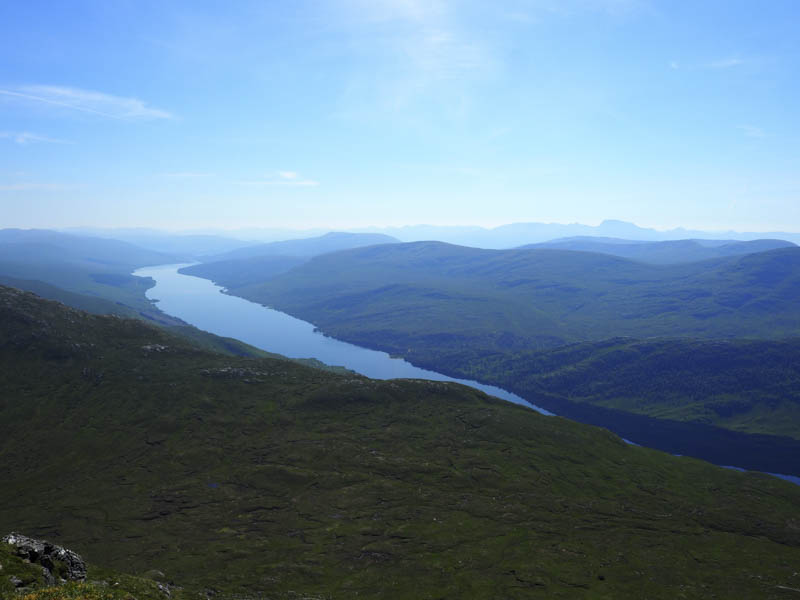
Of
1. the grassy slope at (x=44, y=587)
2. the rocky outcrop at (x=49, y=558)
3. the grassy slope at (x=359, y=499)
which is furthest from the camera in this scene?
the grassy slope at (x=359, y=499)

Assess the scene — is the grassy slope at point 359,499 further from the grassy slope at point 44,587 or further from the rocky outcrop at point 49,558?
the rocky outcrop at point 49,558

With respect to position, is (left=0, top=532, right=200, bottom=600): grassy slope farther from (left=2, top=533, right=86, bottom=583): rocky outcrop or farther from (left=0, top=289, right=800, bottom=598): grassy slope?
(left=0, top=289, right=800, bottom=598): grassy slope

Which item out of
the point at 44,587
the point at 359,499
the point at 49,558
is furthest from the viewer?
the point at 359,499

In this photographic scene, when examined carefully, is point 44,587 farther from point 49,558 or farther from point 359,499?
point 359,499

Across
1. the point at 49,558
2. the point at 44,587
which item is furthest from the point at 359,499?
the point at 44,587

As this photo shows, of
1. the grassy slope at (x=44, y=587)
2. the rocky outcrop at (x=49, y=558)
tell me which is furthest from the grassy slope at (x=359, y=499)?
the rocky outcrop at (x=49, y=558)

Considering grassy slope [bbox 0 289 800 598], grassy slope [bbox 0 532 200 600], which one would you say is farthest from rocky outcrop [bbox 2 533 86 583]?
grassy slope [bbox 0 289 800 598]

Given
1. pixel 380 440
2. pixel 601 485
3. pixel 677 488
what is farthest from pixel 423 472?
pixel 677 488
